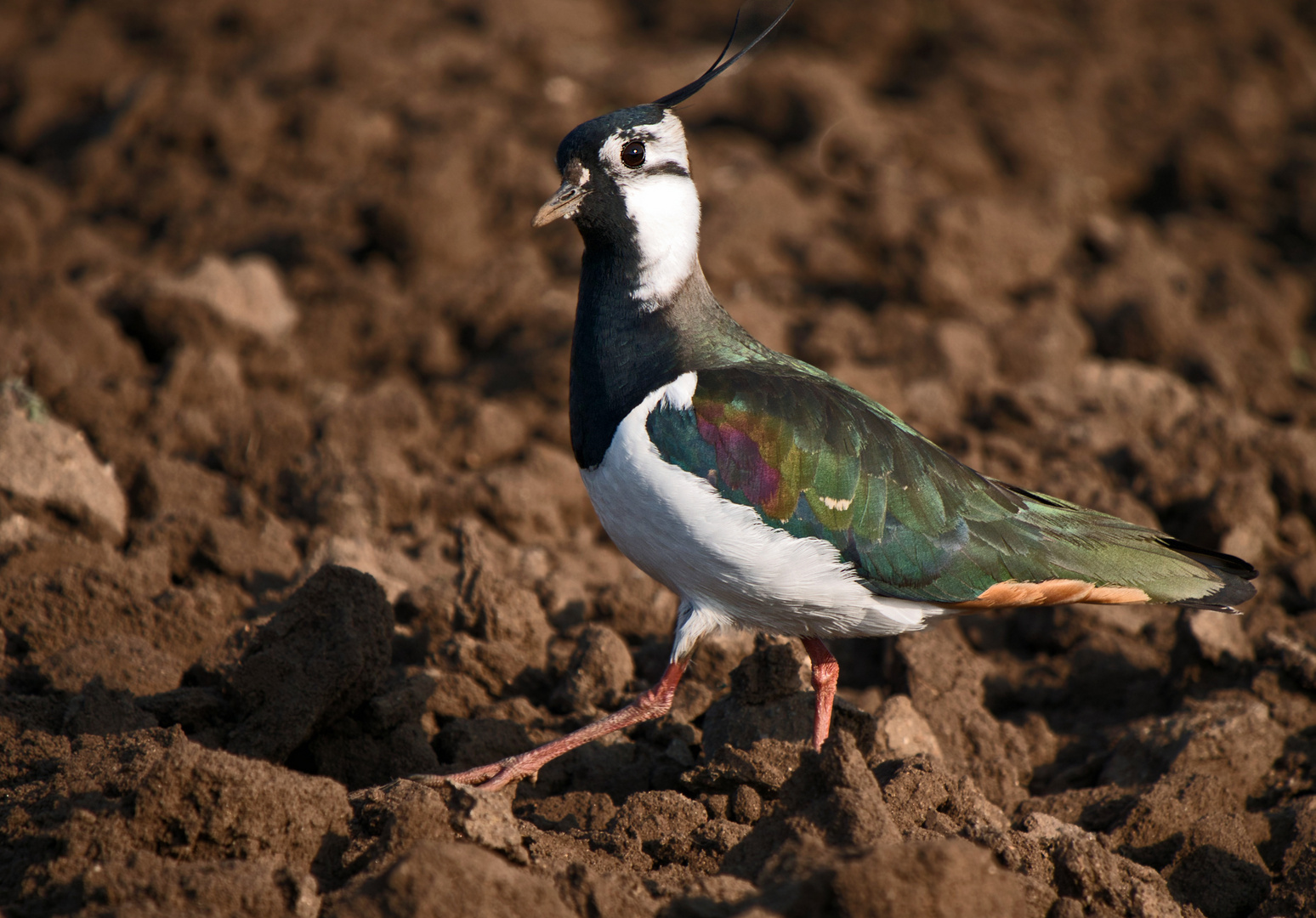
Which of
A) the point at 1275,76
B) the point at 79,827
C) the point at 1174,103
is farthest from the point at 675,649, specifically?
the point at 1275,76

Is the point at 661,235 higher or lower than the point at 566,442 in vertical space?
higher

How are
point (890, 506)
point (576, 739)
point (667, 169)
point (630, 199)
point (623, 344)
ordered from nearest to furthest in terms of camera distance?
point (576, 739)
point (890, 506)
point (623, 344)
point (630, 199)
point (667, 169)

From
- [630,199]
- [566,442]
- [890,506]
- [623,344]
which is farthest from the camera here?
[566,442]

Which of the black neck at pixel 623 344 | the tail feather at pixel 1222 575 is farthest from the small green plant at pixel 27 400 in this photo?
the tail feather at pixel 1222 575

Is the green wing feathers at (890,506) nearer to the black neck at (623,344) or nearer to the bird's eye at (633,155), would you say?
the black neck at (623,344)

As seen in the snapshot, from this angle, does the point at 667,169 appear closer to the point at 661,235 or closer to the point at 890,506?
the point at 661,235

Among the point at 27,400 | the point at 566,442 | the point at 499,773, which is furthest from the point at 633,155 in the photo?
the point at 27,400

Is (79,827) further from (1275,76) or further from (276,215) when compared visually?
(1275,76)
